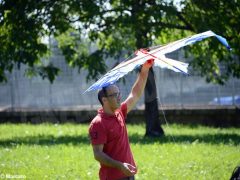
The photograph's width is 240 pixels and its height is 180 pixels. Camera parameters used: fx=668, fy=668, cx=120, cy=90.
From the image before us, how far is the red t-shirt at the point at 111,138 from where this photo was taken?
7062 millimetres

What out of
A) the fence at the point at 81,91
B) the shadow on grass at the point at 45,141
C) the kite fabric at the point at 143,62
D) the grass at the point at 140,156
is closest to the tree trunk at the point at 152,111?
the grass at the point at 140,156

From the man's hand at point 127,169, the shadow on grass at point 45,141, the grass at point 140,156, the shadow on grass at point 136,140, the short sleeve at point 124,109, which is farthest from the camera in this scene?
the shadow on grass at point 45,141

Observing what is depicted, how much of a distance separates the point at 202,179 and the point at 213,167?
3.59 ft

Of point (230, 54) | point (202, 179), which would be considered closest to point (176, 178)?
point (202, 179)

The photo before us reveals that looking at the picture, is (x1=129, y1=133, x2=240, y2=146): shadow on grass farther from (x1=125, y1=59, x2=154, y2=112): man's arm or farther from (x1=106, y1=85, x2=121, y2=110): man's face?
(x1=106, y1=85, x2=121, y2=110): man's face

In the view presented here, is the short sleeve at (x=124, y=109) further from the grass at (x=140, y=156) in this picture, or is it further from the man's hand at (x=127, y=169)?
the grass at (x=140, y=156)

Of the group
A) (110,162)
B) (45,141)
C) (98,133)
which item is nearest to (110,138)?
(98,133)

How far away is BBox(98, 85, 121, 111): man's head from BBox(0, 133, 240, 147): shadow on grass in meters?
7.97

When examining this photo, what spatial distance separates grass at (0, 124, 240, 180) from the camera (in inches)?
432

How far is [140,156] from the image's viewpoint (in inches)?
501

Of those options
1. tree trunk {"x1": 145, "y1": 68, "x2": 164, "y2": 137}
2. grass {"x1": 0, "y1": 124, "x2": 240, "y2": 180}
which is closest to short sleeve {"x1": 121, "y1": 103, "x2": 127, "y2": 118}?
grass {"x1": 0, "y1": 124, "x2": 240, "y2": 180}

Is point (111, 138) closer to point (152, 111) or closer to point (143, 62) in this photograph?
point (143, 62)

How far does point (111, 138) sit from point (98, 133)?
0.61 feet

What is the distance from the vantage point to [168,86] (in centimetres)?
2272
